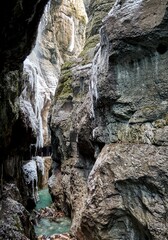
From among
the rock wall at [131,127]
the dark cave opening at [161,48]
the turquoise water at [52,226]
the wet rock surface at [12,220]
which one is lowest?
the turquoise water at [52,226]

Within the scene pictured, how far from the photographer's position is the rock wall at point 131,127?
648 centimetres

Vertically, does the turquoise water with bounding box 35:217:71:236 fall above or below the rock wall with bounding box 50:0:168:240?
below

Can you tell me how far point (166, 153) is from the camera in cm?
629

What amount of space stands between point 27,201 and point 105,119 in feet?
24.9

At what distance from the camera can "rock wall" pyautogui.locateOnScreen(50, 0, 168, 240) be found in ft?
21.3

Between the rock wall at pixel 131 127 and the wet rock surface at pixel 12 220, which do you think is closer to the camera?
the rock wall at pixel 131 127

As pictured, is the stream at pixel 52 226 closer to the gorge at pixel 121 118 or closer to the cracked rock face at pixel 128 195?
the gorge at pixel 121 118

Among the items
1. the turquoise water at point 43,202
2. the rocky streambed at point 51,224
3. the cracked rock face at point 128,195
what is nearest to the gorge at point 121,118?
the cracked rock face at point 128,195

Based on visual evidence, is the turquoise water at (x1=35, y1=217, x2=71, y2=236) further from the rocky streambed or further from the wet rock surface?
the wet rock surface

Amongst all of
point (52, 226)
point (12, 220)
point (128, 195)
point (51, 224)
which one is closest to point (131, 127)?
point (128, 195)

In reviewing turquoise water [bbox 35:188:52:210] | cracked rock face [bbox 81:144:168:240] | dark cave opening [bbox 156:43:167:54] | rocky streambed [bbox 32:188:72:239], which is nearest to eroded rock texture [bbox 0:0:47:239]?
cracked rock face [bbox 81:144:168:240]

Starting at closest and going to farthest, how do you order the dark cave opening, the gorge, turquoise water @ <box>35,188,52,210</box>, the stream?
the gorge → the dark cave opening → the stream → turquoise water @ <box>35,188,52,210</box>

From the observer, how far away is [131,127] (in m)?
7.59

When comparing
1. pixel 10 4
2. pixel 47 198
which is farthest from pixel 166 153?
pixel 47 198
